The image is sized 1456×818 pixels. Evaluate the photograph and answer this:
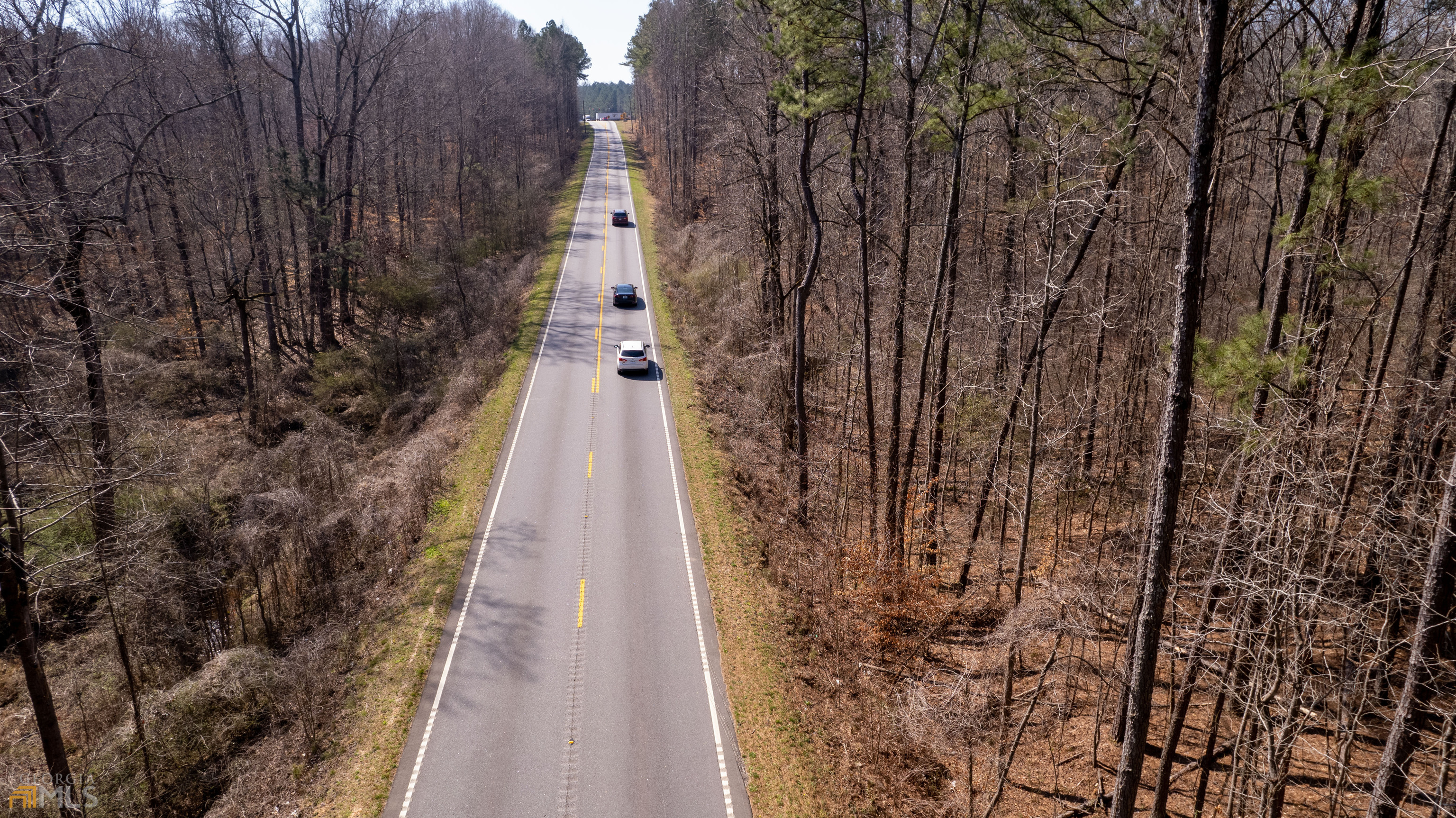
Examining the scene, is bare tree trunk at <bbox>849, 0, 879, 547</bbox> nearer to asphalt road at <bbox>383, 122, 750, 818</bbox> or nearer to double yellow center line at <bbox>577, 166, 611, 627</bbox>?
asphalt road at <bbox>383, 122, 750, 818</bbox>

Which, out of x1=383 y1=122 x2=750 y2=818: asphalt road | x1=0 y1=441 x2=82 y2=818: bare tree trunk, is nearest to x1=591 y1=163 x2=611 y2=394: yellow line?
x1=383 y1=122 x2=750 y2=818: asphalt road

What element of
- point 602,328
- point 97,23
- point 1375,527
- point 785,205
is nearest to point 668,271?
point 602,328

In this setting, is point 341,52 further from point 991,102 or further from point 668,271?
point 991,102

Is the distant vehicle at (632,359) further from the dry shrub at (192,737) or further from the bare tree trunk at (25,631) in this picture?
the bare tree trunk at (25,631)

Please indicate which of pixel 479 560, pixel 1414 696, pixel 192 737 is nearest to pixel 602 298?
pixel 479 560

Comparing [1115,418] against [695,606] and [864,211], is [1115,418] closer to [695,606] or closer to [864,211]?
[864,211]

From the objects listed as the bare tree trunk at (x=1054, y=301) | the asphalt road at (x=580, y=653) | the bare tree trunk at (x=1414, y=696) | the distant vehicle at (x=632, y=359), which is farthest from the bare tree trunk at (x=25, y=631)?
the distant vehicle at (x=632, y=359)
